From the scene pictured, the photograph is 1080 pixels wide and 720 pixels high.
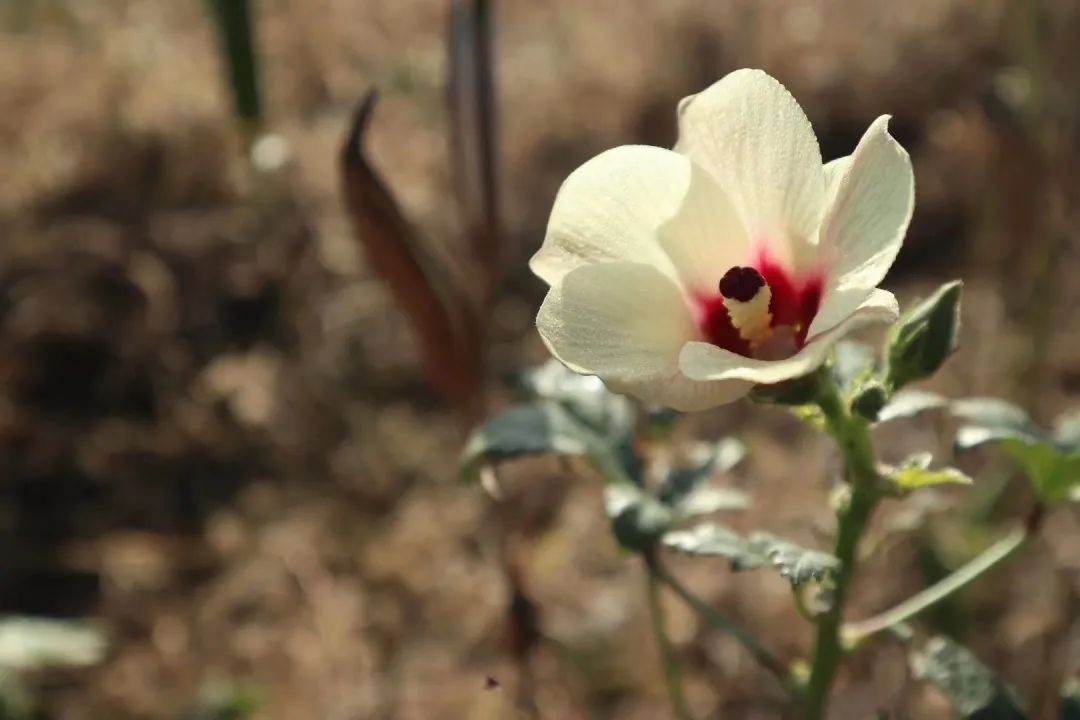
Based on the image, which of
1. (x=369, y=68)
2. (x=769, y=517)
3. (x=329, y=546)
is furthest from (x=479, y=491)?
(x=369, y=68)

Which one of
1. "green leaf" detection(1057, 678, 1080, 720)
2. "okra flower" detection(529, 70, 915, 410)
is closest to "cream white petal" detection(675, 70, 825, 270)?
"okra flower" detection(529, 70, 915, 410)

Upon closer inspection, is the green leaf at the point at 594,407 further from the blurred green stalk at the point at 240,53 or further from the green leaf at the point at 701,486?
the blurred green stalk at the point at 240,53

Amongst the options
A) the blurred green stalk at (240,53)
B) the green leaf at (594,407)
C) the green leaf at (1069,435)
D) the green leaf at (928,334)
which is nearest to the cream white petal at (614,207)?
the green leaf at (928,334)

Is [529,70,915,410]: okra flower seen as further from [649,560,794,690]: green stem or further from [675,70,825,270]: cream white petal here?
[649,560,794,690]: green stem

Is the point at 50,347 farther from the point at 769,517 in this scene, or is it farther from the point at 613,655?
the point at 769,517

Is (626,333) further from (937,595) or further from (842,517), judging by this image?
(937,595)

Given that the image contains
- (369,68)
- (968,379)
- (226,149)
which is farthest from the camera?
(369,68)
